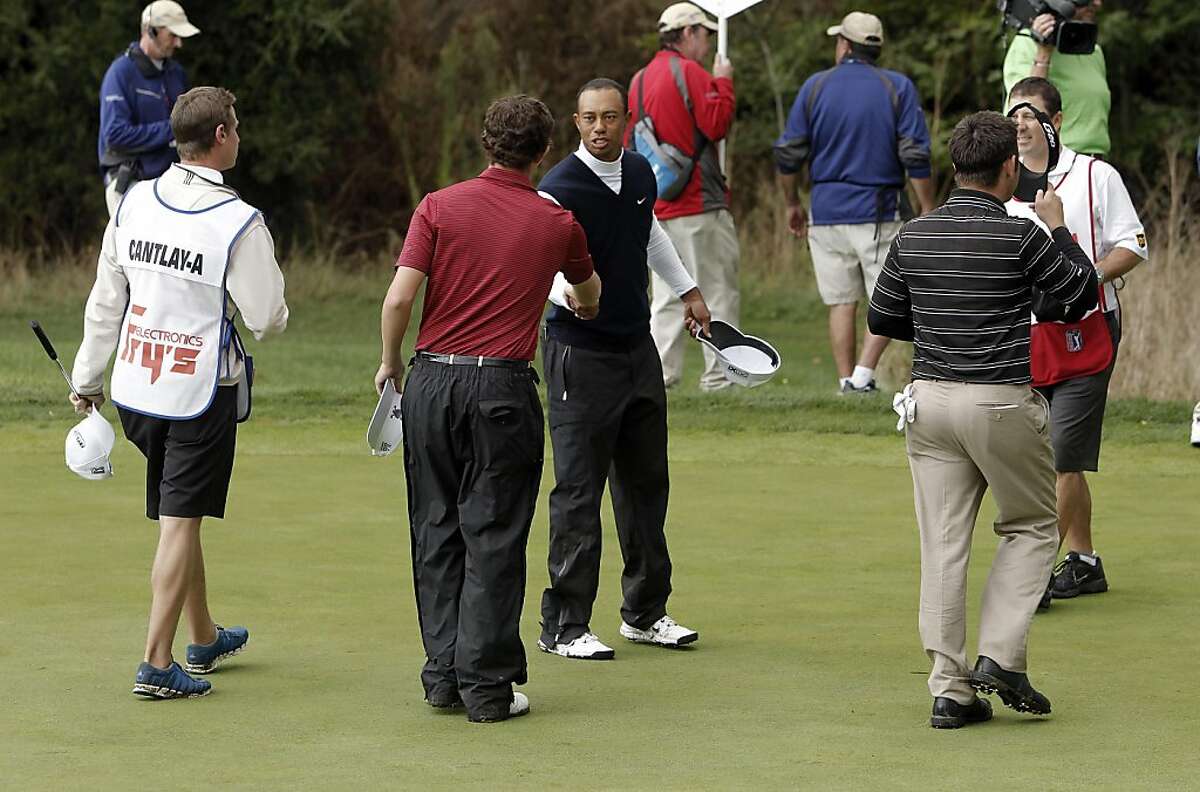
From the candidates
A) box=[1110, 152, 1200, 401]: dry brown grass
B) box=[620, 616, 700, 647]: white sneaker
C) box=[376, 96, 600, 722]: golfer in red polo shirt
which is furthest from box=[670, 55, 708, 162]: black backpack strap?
box=[376, 96, 600, 722]: golfer in red polo shirt

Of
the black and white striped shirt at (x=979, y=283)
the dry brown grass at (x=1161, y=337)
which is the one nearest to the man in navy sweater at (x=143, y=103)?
the dry brown grass at (x=1161, y=337)

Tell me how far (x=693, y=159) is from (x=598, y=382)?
5758mm

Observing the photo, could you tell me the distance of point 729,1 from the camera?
12508mm

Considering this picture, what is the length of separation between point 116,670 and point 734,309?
7298mm

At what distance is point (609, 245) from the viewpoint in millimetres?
6539

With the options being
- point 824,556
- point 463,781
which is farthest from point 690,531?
point 463,781

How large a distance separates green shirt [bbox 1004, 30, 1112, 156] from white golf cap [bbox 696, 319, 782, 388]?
4.14 metres

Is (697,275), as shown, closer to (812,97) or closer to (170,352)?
(812,97)

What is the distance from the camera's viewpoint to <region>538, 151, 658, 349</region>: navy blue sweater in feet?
21.3

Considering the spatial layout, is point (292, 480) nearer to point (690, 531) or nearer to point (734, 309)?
point (690, 531)

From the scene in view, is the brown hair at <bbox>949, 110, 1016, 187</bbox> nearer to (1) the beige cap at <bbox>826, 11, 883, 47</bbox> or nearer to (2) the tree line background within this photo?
(1) the beige cap at <bbox>826, 11, 883, 47</bbox>

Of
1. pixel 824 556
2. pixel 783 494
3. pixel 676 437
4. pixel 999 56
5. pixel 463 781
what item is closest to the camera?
pixel 463 781

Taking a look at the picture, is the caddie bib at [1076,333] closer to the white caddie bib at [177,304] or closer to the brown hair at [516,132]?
the brown hair at [516,132]

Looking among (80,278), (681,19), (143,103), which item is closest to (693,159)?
(681,19)
